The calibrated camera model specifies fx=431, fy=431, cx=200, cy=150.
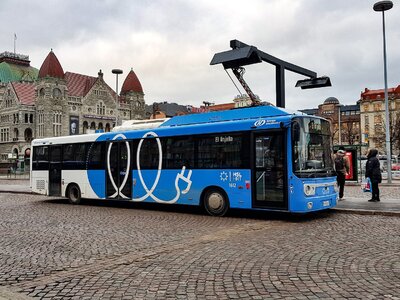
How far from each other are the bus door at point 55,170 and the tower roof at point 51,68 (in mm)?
79597

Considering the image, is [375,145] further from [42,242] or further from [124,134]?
[42,242]

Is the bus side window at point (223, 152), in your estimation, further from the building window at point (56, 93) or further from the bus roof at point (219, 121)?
the building window at point (56, 93)

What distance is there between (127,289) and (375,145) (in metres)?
106

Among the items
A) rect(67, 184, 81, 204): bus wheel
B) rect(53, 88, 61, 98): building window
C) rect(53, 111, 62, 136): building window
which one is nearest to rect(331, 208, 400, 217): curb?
rect(67, 184, 81, 204): bus wheel

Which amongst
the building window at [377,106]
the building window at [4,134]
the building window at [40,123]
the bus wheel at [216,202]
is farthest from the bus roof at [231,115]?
the building window at [377,106]

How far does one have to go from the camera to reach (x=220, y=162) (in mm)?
12805

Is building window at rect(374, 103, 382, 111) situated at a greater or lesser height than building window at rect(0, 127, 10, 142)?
greater

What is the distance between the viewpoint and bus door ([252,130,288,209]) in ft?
37.5

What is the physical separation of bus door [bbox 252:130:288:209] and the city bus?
3 cm

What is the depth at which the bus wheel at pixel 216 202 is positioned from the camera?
12.7m

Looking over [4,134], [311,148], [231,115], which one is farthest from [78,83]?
[311,148]

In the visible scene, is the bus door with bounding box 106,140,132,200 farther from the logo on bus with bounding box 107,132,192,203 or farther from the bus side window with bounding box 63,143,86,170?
the bus side window with bounding box 63,143,86,170

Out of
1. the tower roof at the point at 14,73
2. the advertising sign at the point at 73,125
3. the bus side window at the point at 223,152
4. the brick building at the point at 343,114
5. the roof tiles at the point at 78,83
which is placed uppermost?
the tower roof at the point at 14,73


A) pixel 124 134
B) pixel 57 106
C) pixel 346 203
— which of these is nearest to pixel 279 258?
pixel 346 203
